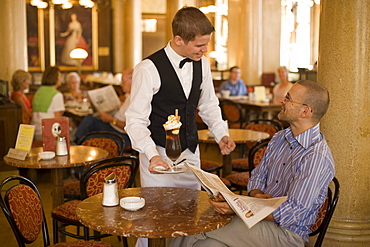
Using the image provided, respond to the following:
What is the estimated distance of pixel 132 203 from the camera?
240 centimetres

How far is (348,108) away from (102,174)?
1.63 m

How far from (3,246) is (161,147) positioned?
199cm

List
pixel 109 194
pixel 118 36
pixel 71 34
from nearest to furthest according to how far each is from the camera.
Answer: pixel 109 194 → pixel 71 34 → pixel 118 36

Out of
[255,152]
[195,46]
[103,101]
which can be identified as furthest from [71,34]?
[195,46]

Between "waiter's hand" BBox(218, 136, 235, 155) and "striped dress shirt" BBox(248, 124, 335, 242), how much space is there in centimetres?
27

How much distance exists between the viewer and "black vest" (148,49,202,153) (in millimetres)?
2943

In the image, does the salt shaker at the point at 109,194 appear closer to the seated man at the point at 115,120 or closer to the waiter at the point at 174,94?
the waiter at the point at 174,94

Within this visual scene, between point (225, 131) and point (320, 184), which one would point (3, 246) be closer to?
point (225, 131)

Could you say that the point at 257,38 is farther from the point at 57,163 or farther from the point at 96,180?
the point at 96,180

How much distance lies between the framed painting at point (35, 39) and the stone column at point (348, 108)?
540 inches

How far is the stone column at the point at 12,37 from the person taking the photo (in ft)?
27.5

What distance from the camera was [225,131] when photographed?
3.12m

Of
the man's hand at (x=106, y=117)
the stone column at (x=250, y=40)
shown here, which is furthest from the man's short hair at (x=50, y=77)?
the stone column at (x=250, y=40)

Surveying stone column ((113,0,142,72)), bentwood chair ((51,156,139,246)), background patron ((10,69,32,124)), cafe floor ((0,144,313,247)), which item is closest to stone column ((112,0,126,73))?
stone column ((113,0,142,72))
